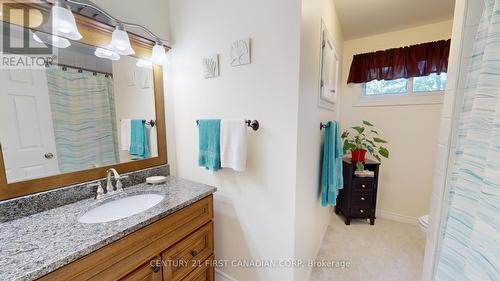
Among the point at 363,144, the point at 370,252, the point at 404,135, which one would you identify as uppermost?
the point at 404,135

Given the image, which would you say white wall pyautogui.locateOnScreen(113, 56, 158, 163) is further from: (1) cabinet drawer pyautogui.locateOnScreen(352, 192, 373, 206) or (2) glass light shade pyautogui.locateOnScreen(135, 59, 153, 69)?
(1) cabinet drawer pyautogui.locateOnScreen(352, 192, 373, 206)

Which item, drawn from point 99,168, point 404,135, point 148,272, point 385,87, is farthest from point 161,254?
point 385,87

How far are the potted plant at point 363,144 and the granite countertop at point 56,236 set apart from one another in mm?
2052

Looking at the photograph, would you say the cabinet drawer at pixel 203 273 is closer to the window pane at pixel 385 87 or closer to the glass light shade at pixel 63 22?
the glass light shade at pixel 63 22

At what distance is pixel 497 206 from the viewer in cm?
55

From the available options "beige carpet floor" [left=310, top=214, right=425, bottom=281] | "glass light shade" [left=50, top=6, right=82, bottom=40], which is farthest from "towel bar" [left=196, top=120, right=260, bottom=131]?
"beige carpet floor" [left=310, top=214, right=425, bottom=281]

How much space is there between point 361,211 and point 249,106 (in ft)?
6.92

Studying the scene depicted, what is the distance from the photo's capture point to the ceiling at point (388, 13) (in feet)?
6.16

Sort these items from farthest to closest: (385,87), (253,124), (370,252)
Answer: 1. (385,87)
2. (370,252)
3. (253,124)

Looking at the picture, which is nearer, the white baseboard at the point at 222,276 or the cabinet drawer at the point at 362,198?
the white baseboard at the point at 222,276

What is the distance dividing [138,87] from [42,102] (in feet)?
1.76

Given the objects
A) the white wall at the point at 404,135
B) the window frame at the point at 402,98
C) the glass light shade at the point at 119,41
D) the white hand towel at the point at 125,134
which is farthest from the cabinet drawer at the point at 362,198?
the glass light shade at the point at 119,41

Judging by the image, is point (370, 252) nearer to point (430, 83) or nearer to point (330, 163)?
point (330, 163)

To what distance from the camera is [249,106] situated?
133 cm
